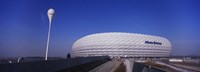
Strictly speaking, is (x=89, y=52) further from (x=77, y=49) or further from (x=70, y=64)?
(x=70, y=64)

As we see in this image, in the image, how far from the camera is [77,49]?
195 m

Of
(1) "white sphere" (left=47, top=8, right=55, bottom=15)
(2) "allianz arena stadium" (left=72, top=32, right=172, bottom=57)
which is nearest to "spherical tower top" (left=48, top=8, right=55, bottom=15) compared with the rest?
(1) "white sphere" (left=47, top=8, right=55, bottom=15)

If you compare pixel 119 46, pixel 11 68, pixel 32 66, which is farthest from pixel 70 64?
pixel 119 46

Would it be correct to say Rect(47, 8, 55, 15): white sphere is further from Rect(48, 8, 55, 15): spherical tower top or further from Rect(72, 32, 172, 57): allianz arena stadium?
Rect(72, 32, 172, 57): allianz arena stadium

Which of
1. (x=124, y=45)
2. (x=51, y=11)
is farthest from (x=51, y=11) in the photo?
(x=124, y=45)

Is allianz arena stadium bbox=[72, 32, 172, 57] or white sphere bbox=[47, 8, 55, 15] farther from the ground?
allianz arena stadium bbox=[72, 32, 172, 57]

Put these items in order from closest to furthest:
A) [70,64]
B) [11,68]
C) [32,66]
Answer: [11,68]
[32,66]
[70,64]

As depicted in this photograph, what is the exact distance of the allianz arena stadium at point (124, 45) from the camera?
562 ft

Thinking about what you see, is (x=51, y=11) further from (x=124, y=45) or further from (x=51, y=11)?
(x=124, y=45)

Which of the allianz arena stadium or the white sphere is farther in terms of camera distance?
the allianz arena stadium

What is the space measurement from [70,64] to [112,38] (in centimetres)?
14629

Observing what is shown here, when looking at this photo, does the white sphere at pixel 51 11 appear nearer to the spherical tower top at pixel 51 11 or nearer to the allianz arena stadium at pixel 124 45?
the spherical tower top at pixel 51 11

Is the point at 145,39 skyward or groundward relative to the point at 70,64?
skyward

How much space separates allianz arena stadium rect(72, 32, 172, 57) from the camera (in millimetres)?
171375
